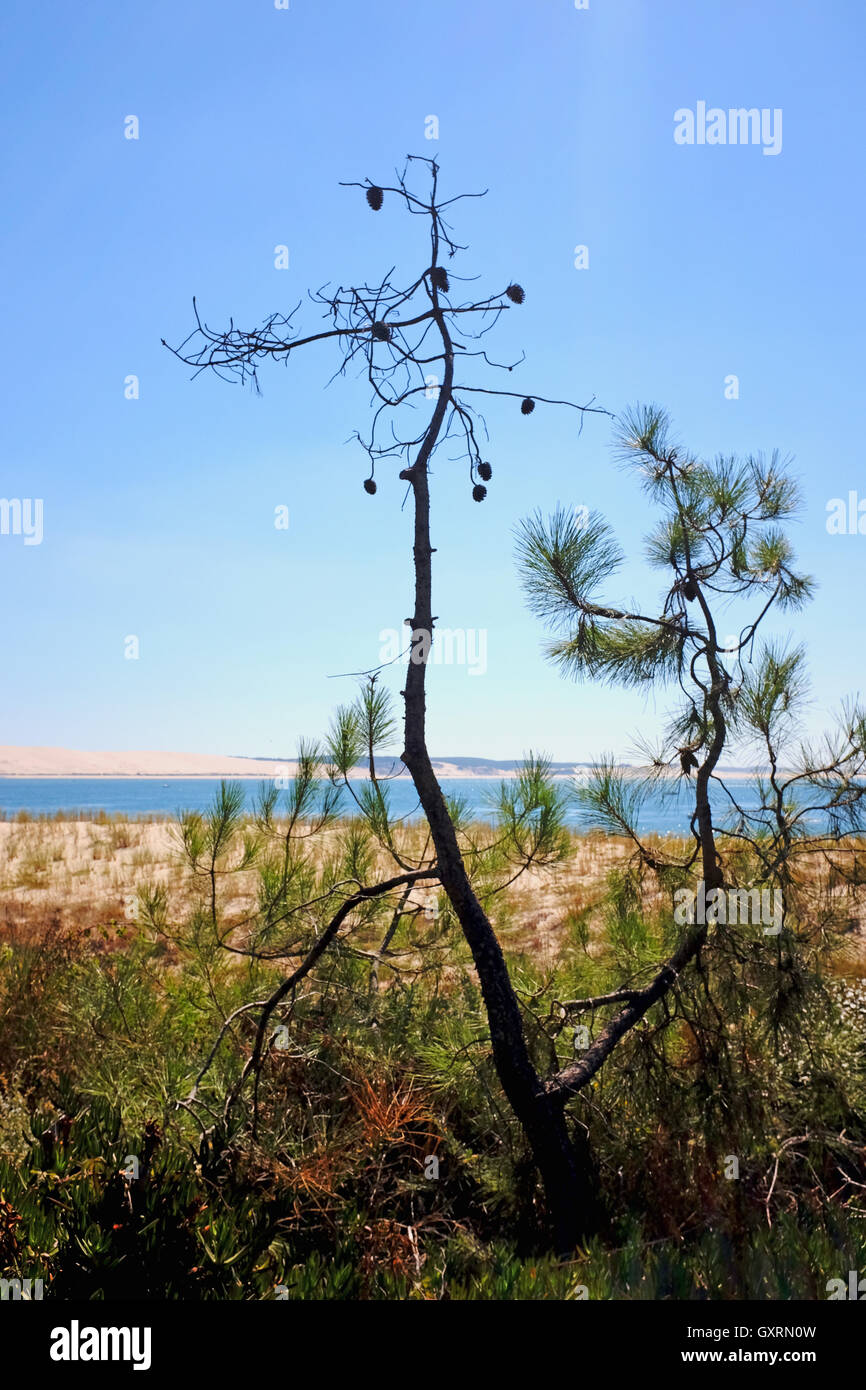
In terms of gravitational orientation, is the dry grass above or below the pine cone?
below

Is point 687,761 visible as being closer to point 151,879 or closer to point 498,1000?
point 498,1000

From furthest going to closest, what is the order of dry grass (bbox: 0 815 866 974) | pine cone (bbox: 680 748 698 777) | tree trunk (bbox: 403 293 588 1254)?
dry grass (bbox: 0 815 866 974), pine cone (bbox: 680 748 698 777), tree trunk (bbox: 403 293 588 1254)

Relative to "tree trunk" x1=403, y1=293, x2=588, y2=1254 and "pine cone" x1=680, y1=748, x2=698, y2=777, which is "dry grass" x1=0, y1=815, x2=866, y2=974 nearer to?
"pine cone" x1=680, y1=748, x2=698, y2=777

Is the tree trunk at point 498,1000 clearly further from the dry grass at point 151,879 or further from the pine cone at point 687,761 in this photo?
the pine cone at point 687,761

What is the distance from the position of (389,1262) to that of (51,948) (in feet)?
11.3

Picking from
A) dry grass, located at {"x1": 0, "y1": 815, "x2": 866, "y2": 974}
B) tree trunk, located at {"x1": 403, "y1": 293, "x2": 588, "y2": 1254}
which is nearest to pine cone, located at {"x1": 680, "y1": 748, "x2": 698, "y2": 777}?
dry grass, located at {"x1": 0, "y1": 815, "x2": 866, "y2": 974}

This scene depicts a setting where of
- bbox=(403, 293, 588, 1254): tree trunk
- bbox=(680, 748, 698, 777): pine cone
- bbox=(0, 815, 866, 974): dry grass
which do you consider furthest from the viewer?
bbox=(0, 815, 866, 974): dry grass

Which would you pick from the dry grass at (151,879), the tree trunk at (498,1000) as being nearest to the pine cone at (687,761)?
the dry grass at (151,879)

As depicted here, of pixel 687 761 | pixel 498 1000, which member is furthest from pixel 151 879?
pixel 687 761

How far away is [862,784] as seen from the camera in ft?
9.66

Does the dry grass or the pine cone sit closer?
the pine cone

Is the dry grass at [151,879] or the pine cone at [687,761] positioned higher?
the pine cone at [687,761]
